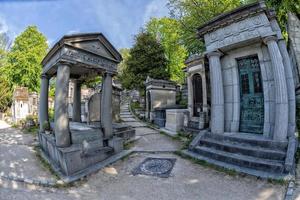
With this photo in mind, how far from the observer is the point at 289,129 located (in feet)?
18.6

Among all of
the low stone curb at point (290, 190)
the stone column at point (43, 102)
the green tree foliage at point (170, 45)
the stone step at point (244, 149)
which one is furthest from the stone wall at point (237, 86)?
the green tree foliage at point (170, 45)

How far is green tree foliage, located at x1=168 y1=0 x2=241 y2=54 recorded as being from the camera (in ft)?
47.5

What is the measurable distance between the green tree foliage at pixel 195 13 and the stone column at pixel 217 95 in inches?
298

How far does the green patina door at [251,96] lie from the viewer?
6.71m

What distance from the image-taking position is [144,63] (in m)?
19.2

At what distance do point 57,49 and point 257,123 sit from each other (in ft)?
24.0

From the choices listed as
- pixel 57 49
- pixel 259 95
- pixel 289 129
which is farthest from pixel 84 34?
pixel 289 129

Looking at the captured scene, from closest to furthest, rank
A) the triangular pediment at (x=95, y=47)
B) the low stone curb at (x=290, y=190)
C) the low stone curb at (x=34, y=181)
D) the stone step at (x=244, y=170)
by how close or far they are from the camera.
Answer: the low stone curb at (x=290, y=190), the stone step at (x=244, y=170), the low stone curb at (x=34, y=181), the triangular pediment at (x=95, y=47)

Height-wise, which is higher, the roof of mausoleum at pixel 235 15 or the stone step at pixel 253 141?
the roof of mausoleum at pixel 235 15

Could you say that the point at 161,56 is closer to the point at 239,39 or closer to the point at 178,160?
the point at 239,39

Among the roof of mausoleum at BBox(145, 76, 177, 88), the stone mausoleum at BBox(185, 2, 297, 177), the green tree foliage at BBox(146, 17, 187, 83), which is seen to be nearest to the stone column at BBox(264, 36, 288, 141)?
the stone mausoleum at BBox(185, 2, 297, 177)

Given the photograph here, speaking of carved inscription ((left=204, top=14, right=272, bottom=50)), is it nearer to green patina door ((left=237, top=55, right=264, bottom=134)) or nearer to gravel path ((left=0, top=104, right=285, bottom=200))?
green patina door ((left=237, top=55, right=264, bottom=134))

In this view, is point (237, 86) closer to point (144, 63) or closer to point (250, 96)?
point (250, 96)

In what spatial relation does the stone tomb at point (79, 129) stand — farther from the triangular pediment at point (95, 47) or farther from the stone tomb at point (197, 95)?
the stone tomb at point (197, 95)
